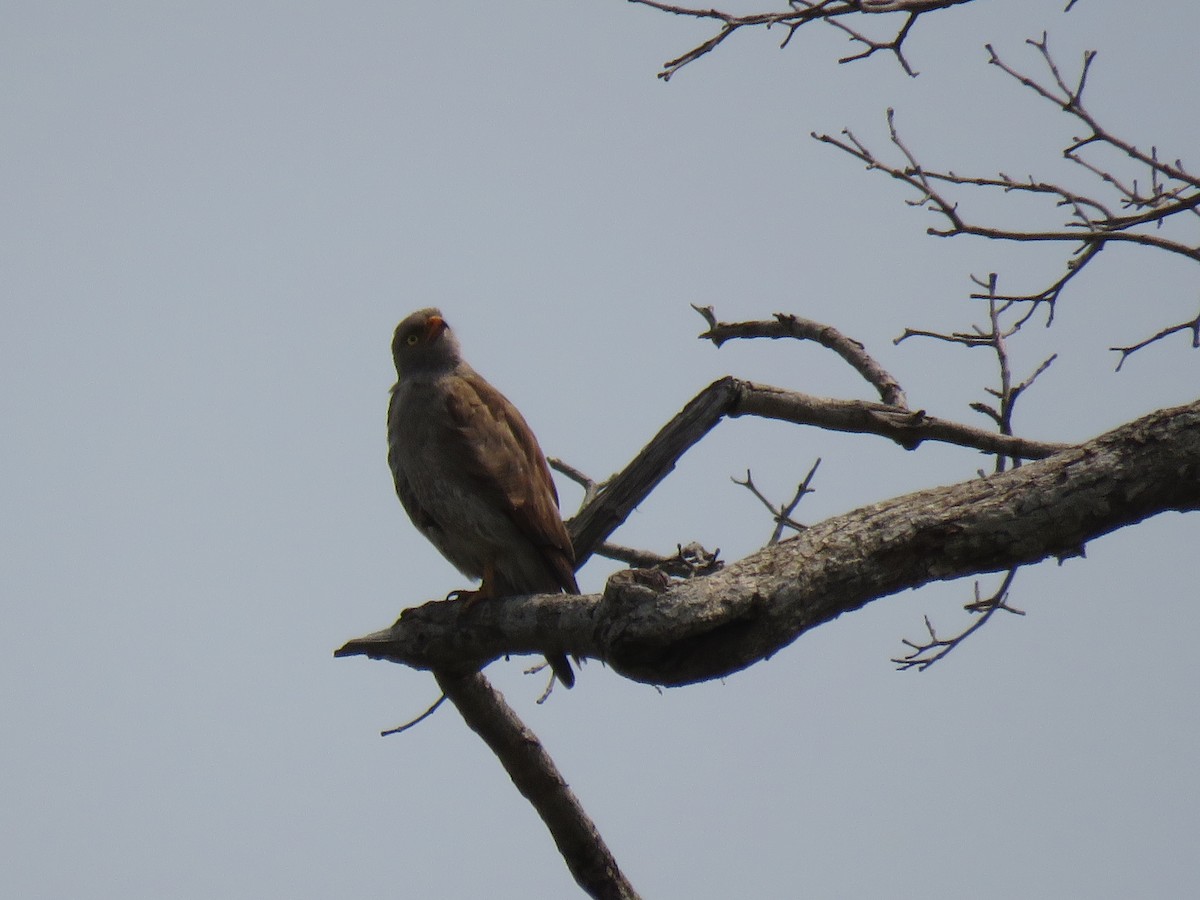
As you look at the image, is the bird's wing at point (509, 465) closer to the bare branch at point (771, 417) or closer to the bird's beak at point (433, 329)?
the bare branch at point (771, 417)

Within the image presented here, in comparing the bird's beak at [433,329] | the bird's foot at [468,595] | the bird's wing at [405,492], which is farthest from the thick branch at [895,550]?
the bird's beak at [433,329]

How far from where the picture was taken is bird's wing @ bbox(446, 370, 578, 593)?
14.6 feet

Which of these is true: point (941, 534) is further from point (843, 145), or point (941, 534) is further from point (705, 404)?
point (843, 145)

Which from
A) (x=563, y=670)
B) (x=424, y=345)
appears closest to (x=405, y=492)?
(x=424, y=345)

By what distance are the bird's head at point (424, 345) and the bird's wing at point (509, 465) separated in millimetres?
313

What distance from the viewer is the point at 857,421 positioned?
165 inches

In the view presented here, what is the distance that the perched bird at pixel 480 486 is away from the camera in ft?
14.7

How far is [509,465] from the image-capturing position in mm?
4680

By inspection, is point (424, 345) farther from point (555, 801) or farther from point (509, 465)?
point (555, 801)

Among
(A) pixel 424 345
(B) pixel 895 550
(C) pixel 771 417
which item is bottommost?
(B) pixel 895 550

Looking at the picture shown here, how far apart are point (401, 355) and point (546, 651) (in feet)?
8.42

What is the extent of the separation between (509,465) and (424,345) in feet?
3.60

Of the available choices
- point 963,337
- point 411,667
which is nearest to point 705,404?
point 963,337

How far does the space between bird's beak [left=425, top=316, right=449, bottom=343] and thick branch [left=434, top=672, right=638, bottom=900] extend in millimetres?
1941
